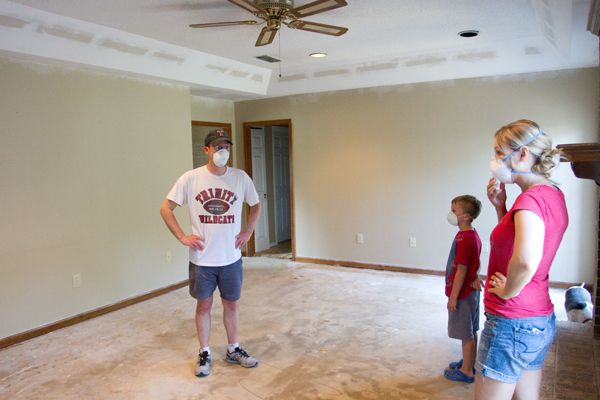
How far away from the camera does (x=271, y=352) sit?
3.29 meters

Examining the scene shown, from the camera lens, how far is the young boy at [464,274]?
2.50 m

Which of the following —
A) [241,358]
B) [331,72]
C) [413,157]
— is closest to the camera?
→ [241,358]

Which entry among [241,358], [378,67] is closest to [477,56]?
[378,67]

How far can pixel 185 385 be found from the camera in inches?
112

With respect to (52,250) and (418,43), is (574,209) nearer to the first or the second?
(418,43)

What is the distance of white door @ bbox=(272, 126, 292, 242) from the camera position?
7.39 m

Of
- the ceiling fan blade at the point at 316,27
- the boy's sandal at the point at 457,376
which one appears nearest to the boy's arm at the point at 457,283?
the boy's sandal at the point at 457,376

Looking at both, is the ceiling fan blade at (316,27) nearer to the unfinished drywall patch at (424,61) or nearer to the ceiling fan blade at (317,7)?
the ceiling fan blade at (317,7)

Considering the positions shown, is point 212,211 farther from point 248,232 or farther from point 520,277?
point 520,277

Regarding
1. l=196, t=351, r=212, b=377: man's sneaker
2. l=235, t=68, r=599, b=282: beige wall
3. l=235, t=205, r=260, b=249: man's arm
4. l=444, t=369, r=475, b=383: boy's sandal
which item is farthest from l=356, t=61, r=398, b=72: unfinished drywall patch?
l=196, t=351, r=212, b=377: man's sneaker

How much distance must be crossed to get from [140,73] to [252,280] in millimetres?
2521

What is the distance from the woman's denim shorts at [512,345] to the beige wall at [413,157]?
373cm

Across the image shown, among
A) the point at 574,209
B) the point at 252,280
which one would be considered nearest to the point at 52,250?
the point at 252,280

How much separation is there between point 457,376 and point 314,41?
282cm
